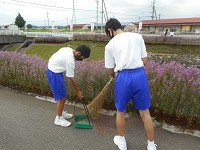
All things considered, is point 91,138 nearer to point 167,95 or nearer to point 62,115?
point 62,115

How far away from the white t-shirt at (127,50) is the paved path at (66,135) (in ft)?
4.22

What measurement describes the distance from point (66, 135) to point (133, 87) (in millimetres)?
1504

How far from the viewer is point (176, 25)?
37688mm

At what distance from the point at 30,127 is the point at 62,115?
0.62 m

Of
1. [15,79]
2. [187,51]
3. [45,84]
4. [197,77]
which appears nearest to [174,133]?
[197,77]

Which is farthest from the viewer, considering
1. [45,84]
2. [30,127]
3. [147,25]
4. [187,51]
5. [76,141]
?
[147,25]

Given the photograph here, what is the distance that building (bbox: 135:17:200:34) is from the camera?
35.6m

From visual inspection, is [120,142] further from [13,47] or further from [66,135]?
[13,47]

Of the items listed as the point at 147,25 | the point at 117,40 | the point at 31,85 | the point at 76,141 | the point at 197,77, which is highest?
the point at 147,25

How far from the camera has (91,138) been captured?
3090 millimetres

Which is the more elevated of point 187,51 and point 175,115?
point 187,51

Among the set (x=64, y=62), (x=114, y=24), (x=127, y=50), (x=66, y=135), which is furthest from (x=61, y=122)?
(x=114, y=24)

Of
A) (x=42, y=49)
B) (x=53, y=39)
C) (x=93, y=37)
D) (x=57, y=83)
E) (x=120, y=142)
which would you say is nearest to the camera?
(x=120, y=142)

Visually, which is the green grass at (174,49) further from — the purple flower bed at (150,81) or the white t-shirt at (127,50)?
the white t-shirt at (127,50)
